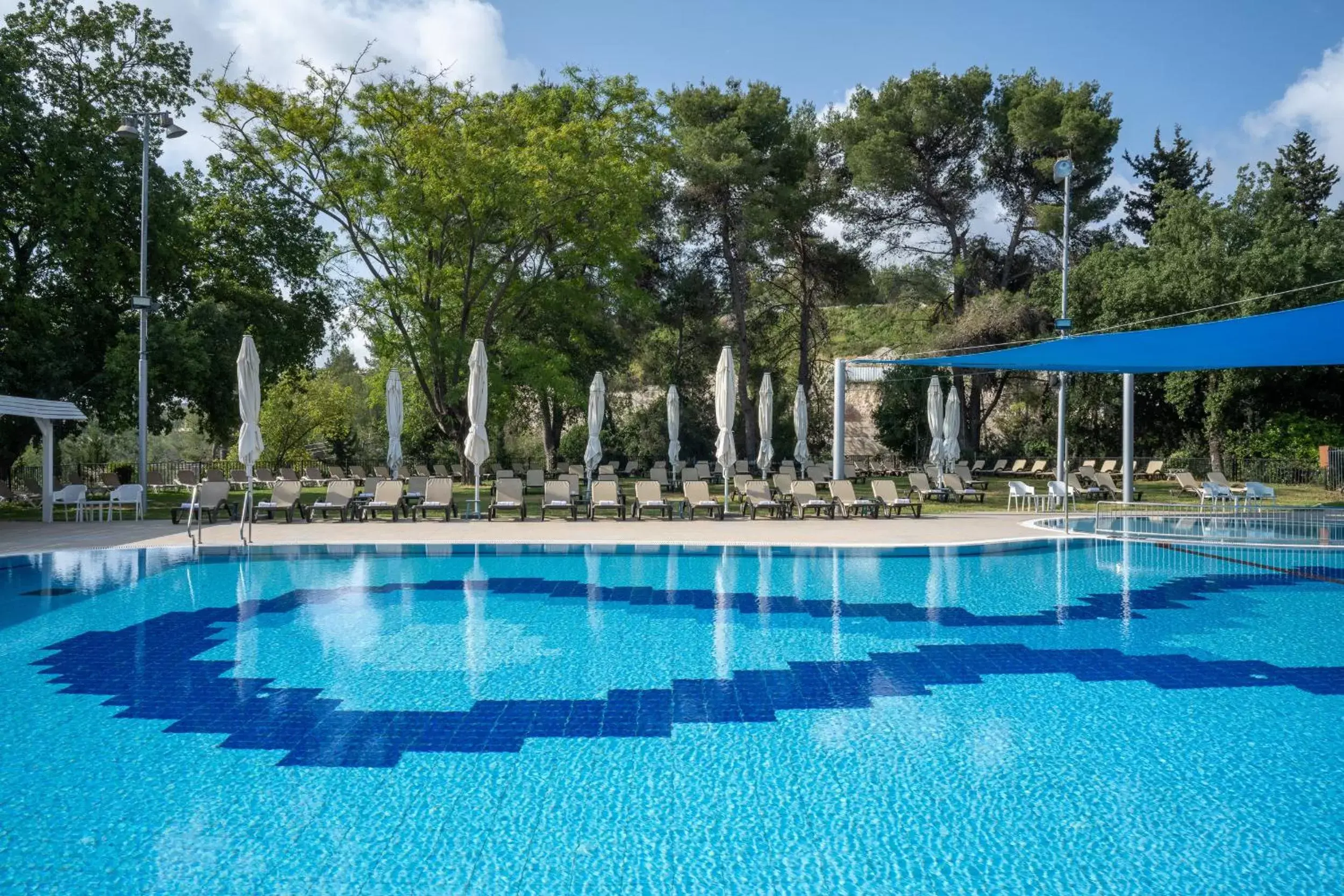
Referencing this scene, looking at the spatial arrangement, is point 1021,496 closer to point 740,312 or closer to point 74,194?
point 740,312

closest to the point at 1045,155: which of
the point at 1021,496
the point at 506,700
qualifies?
the point at 1021,496

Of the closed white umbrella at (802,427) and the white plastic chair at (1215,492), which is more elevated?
the closed white umbrella at (802,427)

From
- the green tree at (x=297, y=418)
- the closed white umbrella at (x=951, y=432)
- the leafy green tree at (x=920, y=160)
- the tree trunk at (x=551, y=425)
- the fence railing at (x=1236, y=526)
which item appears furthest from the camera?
the green tree at (x=297, y=418)

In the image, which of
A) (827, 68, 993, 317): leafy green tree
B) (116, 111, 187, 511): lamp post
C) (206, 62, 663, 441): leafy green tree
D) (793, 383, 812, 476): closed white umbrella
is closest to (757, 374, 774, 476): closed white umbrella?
(793, 383, 812, 476): closed white umbrella

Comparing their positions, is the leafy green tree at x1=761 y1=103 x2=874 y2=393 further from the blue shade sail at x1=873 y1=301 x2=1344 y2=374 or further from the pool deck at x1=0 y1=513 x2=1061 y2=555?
the pool deck at x1=0 y1=513 x2=1061 y2=555

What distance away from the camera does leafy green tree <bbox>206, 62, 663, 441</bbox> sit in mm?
20219

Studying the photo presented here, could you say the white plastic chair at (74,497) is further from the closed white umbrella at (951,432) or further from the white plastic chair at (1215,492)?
the white plastic chair at (1215,492)

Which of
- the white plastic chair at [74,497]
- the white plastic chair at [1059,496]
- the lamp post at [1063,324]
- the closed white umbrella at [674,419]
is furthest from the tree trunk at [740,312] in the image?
the white plastic chair at [74,497]

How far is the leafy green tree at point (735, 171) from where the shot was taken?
24812 mm

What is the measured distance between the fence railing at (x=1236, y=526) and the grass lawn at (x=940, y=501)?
2429 mm

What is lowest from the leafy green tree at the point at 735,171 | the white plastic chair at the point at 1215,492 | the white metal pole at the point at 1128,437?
the white plastic chair at the point at 1215,492

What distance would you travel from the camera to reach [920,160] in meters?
27.0

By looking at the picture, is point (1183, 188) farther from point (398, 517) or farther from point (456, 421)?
point (398, 517)

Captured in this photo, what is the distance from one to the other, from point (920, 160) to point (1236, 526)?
649 inches
